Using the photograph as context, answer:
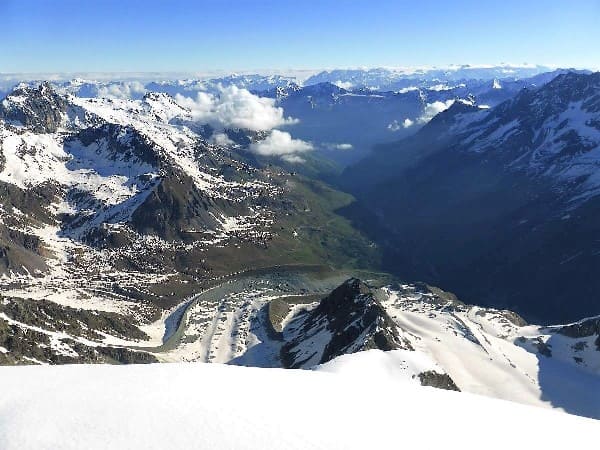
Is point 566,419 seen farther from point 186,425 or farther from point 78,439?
point 78,439

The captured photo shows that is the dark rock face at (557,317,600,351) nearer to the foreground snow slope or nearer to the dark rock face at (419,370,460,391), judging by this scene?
the dark rock face at (419,370,460,391)

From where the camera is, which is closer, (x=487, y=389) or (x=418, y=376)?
(x=418, y=376)

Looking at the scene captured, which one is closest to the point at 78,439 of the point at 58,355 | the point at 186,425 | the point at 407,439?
the point at 186,425

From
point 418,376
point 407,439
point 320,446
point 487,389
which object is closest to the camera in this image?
point 320,446

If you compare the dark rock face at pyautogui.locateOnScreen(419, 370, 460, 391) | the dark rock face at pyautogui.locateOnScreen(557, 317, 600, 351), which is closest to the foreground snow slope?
the dark rock face at pyautogui.locateOnScreen(419, 370, 460, 391)

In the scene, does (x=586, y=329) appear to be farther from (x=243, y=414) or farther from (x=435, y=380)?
(x=243, y=414)
